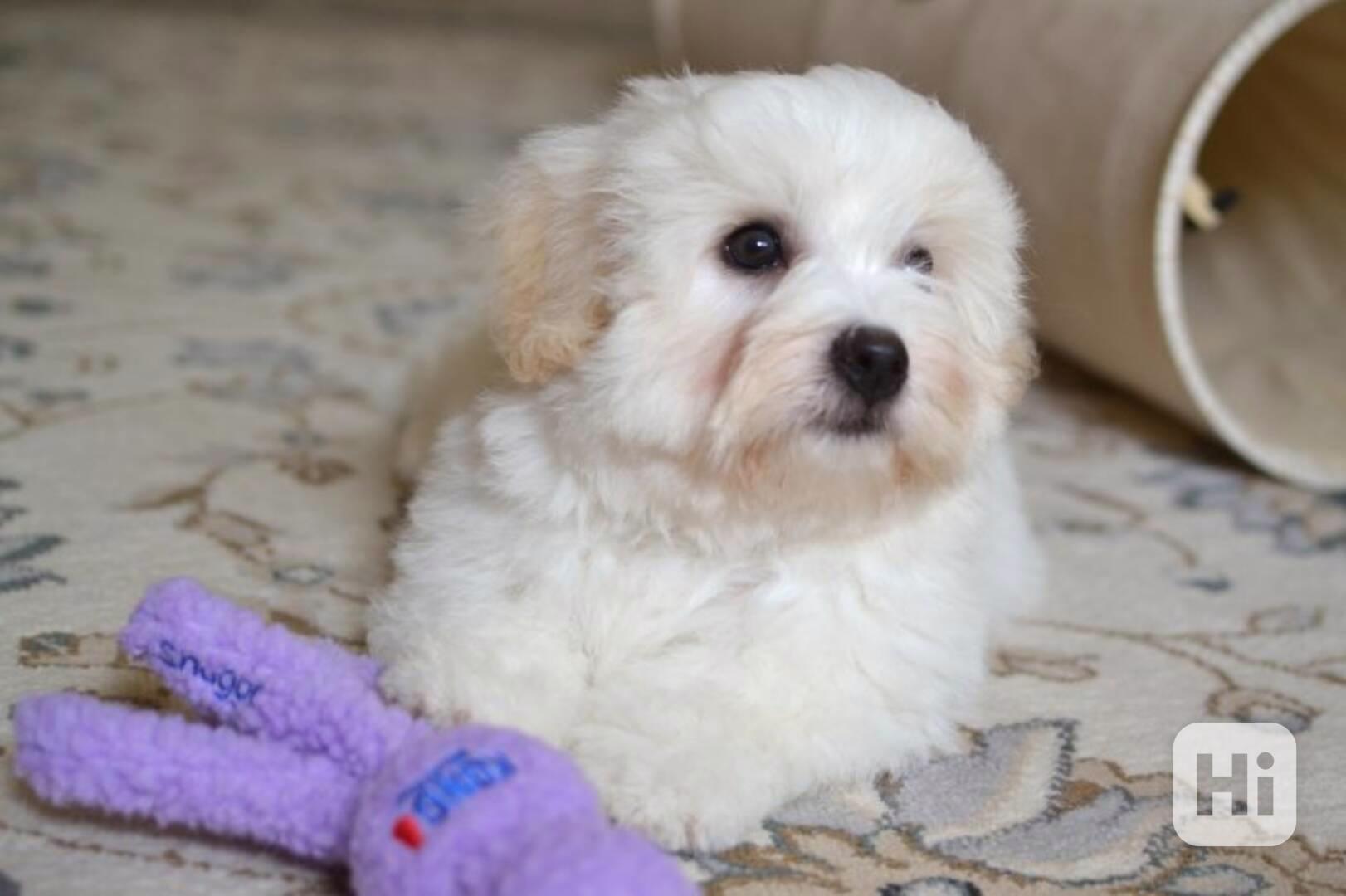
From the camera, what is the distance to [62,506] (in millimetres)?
1721

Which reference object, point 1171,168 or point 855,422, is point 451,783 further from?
point 1171,168

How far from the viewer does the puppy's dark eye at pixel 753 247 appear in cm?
129

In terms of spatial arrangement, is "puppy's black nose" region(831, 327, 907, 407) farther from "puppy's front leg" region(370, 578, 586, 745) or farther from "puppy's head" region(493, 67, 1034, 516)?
"puppy's front leg" region(370, 578, 586, 745)

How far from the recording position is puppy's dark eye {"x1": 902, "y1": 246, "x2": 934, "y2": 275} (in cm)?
136

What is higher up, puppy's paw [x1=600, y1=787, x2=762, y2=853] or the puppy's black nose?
the puppy's black nose

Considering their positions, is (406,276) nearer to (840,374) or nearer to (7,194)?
(7,194)

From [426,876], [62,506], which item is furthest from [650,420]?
[62,506]

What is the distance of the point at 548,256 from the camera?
4.47ft

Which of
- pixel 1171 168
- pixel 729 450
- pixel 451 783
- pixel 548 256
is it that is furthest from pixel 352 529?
pixel 1171 168

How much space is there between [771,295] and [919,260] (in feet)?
0.56

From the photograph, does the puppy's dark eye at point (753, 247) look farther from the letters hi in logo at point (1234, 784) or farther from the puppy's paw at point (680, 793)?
the letters hi in logo at point (1234, 784)

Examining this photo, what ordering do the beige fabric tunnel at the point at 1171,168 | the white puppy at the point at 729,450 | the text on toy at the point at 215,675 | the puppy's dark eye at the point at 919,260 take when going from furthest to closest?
the beige fabric tunnel at the point at 1171,168 < the puppy's dark eye at the point at 919,260 < the white puppy at the point at 729,450 < the text on toy at the point at 215,675

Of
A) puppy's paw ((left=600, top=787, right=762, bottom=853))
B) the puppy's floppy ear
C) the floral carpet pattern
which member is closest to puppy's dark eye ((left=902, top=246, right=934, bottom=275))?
the puppy's floppy ear

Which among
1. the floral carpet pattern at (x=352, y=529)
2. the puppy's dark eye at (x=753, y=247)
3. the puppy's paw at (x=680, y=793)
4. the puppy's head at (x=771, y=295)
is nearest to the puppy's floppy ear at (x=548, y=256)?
the puppy's head at (x=771, y=295)
